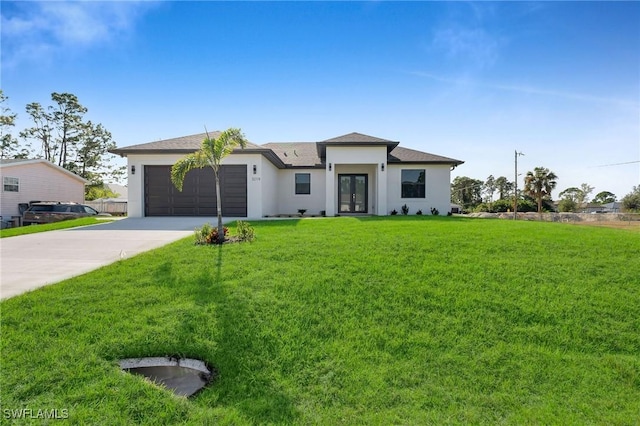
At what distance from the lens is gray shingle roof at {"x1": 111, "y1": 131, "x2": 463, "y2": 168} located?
15.0m

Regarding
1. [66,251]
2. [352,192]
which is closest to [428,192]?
[352,192]

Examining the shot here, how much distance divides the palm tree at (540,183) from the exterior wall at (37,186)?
163 feet

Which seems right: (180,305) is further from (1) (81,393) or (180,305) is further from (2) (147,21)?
(2) (147,21)

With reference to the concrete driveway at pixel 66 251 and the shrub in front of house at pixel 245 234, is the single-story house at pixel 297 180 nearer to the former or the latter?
the concrete driveway at pixel 66 251

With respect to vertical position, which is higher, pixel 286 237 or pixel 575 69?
pixel 575 69

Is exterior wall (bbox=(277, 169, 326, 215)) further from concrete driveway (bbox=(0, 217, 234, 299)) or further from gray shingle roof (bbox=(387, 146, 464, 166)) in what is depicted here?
concrete driveway (bbox=(0, 217, 234, 299))

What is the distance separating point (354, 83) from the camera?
1409 centimetres

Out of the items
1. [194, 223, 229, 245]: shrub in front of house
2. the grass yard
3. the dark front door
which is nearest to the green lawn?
[194, 223, 229, 245]: shrub in front of house

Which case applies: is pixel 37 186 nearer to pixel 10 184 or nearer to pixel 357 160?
pixel 10 184

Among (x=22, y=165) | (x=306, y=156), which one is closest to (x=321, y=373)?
(x=306, y=156)

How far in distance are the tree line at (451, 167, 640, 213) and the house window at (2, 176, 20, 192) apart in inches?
1748

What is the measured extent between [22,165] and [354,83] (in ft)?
78.8

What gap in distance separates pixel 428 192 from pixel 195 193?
13.4 m

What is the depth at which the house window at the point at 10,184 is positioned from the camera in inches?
793
